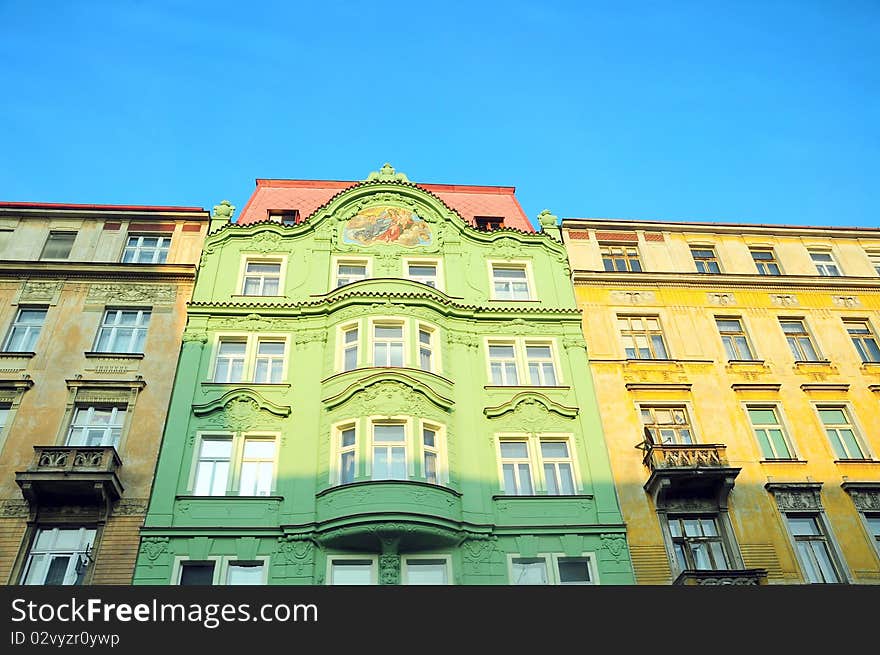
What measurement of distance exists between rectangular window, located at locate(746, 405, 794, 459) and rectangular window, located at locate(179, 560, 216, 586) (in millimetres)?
14478

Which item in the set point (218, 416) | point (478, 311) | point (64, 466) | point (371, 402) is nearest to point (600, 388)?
point (478, 311)

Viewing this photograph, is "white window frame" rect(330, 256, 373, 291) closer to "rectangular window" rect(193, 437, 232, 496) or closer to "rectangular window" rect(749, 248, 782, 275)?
"rectangular window" rect(193, 437, 232, 496)

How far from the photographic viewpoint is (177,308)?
75.7 ft

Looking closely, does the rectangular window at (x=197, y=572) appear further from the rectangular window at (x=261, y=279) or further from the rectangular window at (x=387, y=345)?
the rectangular window at (x=261, y=279)

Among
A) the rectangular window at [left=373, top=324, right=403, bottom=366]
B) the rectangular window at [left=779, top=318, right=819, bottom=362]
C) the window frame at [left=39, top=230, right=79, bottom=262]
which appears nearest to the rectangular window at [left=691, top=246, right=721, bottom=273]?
the rectangular window at [left=779, top=318, right=819, bottom=362]

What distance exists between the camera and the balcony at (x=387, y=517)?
17703mm

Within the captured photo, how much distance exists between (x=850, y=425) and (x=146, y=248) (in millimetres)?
22039

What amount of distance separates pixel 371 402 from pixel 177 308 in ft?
23.8

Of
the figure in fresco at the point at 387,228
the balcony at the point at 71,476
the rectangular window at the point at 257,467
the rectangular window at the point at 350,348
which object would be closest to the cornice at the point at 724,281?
the figure in fresco at the point at 387,228

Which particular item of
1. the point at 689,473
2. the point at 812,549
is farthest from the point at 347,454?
the point at 812,549

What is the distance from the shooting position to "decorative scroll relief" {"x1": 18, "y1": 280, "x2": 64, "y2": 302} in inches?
909

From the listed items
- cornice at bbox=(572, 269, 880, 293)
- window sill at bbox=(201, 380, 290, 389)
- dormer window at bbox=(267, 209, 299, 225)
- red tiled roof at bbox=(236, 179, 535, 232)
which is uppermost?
red tiled roof at bbox=(236, 179, 535, 232)
